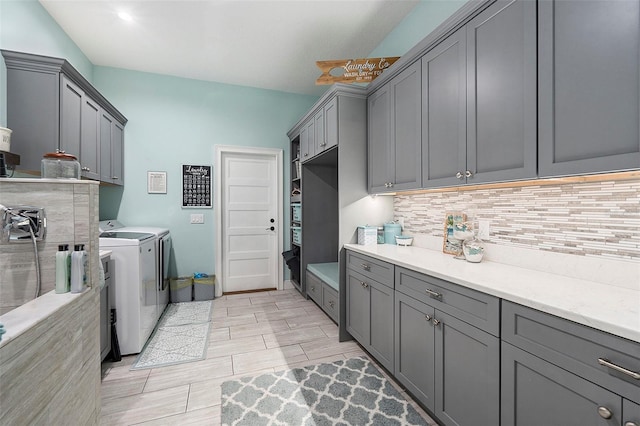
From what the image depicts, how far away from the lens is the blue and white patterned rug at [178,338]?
224 centimetres

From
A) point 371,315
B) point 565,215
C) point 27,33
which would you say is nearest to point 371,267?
point 371,315

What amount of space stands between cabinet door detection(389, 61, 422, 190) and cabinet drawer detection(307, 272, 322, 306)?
62.9 inches

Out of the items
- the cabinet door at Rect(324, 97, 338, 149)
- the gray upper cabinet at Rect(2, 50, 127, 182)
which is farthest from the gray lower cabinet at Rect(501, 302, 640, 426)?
the gray upper cabinet at Rect(2, 50, 127, 182)

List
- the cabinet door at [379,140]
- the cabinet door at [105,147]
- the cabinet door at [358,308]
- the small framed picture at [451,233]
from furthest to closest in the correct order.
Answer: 1. the cabinet door at [105,147]
2. the cabinet door at [379,140]
3. the cabinet door at [358,308]
4. the small framed picture at [451,233]

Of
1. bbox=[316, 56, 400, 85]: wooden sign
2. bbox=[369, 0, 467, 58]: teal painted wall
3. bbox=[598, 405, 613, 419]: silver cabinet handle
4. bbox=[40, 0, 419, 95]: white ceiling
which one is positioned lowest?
bbox=[598, 405, 613, 419]: silver cabinet handle

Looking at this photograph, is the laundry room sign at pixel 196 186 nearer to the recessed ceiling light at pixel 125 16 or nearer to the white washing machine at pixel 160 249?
the white washing machine at pixel 160 249

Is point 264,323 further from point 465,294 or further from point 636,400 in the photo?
point 636,400

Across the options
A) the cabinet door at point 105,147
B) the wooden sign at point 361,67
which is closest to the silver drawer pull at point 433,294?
the wooden sign at point 361,67

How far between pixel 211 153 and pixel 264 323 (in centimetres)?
242

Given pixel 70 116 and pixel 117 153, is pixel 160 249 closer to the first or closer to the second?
pixel 117 153

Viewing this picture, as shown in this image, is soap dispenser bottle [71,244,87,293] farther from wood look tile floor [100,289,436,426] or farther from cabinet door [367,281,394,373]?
cabinet door [367,281,394,373]

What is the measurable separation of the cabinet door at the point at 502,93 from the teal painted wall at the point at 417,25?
761 millimetres

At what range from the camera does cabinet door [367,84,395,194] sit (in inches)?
90.6

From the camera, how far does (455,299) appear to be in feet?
4.44
